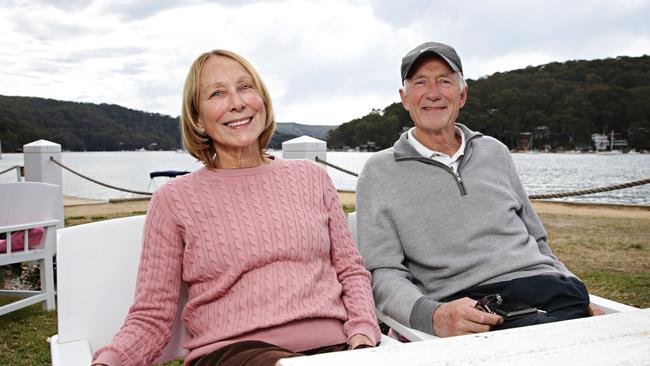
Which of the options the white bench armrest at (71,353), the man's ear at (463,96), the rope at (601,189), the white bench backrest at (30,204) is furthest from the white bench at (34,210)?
the rope at (601,189)

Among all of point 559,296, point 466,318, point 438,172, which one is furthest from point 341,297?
point 559,296

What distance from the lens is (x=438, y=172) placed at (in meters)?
2.14

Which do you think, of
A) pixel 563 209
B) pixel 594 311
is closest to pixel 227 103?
Result: pixel 594 311

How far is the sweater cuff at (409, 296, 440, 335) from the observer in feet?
5.84

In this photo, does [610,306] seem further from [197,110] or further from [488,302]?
[197,110]

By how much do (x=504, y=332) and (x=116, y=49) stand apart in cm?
7777

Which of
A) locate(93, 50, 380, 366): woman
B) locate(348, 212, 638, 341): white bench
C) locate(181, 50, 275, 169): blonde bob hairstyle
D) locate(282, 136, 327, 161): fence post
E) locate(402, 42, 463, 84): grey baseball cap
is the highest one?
locate(402, 42, 463, 84): grey baseball cap

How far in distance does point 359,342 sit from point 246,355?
378 millimetres

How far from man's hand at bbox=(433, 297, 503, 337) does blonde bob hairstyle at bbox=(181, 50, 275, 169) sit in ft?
2.91

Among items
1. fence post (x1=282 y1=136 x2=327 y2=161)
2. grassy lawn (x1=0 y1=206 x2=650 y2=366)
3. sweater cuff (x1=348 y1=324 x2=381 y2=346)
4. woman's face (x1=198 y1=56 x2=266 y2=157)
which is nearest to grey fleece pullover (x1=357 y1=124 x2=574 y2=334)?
sweater cuff (x1=348 y1=324 x2=381 y2=346)

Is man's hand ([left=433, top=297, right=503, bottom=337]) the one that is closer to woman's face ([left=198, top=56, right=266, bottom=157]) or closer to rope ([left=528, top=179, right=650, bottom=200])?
woman's face ([left=198, top=56, right=266, bottom=157])

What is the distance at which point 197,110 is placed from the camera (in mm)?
1803

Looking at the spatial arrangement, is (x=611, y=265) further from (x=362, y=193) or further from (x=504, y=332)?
(x=504, y=332)

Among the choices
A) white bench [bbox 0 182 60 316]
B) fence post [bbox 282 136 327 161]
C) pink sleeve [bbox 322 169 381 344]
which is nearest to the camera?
pink sleeve [bbox 322 169 381 344]
